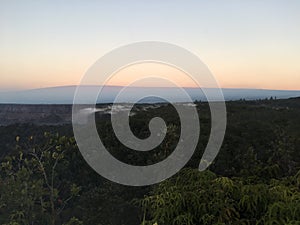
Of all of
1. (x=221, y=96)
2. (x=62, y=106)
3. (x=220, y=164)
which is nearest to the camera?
(x=221, y=96)

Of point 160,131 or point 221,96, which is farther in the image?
point 160,131

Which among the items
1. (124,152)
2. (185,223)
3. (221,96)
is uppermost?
(221,96)

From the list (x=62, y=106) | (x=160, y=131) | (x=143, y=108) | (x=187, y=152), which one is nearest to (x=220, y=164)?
(x=160, y=131)

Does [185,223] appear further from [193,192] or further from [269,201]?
[269,201]

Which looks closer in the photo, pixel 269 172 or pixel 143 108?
pixel 269 172

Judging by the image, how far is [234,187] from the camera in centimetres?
270

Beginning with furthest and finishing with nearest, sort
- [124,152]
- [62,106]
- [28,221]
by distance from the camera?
[62,106], [124,152], [28,221]

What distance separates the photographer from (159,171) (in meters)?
5.00

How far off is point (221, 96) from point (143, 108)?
20545 millimetres

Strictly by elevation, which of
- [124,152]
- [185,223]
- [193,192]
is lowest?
[124,152]

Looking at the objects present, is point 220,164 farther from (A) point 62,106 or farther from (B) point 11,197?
(A) point 62,106

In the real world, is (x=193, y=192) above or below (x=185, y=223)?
above

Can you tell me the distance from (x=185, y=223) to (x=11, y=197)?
3.40 m

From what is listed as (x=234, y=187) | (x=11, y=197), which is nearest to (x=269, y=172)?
(x=234, y=187)
